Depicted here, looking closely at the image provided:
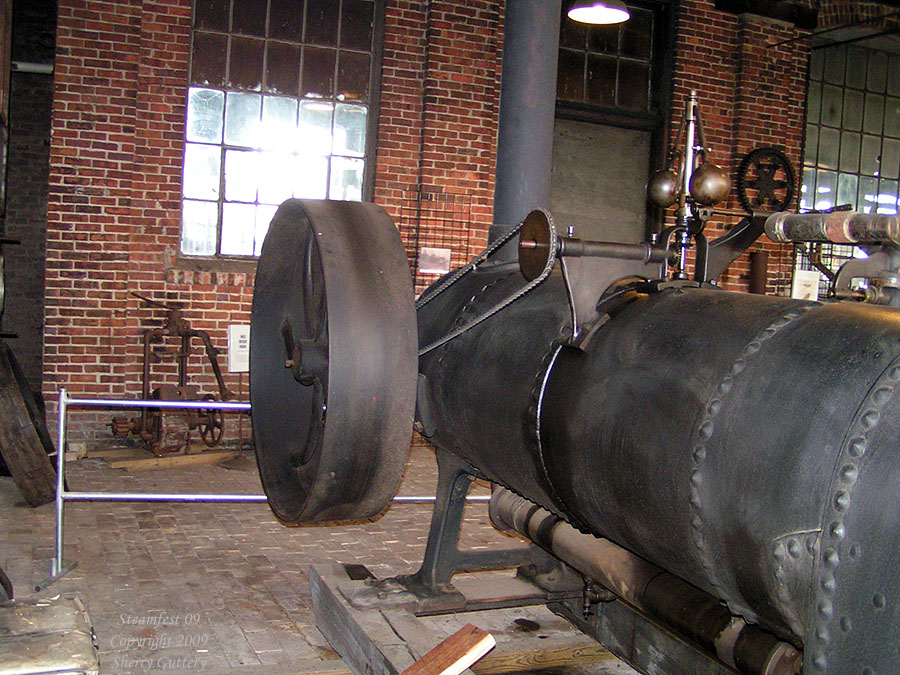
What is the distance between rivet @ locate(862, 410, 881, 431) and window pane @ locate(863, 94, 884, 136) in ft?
29.9

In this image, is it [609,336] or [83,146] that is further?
[83,146]

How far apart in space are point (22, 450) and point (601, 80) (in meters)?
5.42

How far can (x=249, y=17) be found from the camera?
267 inches

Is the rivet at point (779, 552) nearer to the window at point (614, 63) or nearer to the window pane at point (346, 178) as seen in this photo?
the window pane at point (346, 178)

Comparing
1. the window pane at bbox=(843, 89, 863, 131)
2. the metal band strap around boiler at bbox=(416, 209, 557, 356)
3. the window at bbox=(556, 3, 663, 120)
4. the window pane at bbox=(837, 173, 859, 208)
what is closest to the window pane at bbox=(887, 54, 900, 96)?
the window pane at bbox=(843, 89, 863, 131)

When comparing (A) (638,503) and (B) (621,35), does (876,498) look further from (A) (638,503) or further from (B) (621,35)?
(B) (621,35)

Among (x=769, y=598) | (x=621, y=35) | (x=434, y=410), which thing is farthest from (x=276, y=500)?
(x=621, y=35)

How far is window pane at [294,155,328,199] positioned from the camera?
7051 millimetres

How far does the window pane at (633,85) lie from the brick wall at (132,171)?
162 cm

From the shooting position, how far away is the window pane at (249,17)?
6762 mm

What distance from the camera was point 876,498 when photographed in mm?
1287

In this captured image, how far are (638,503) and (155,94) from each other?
574 cm

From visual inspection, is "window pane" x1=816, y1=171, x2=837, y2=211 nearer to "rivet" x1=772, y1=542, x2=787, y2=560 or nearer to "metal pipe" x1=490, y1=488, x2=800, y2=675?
"metal pipe" x1=490, y1=488, x2=800, y2=675

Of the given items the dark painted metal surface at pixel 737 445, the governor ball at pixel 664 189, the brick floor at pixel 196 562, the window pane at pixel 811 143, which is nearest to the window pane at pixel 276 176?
the brick floor at pixel 196 562
